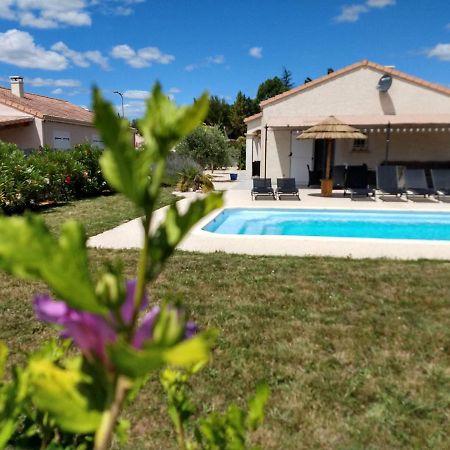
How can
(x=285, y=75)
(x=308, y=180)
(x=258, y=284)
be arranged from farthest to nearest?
(x=285, y=75)
(x=308, y=180)
(x=258, y=284)

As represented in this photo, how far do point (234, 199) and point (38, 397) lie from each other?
1827 cm

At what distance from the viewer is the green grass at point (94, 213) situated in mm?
12820

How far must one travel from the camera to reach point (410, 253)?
9359mm

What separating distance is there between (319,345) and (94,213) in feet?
38.6

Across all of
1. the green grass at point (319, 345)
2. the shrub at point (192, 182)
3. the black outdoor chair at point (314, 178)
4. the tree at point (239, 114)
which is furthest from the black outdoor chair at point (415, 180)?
the tree at point (239, 114)

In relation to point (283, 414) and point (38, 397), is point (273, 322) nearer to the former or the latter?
point (283, 414)

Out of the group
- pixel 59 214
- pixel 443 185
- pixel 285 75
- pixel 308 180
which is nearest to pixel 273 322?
pixel 59 214

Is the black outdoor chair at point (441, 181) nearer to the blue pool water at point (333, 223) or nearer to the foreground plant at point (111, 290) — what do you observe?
the blue pool water at point (333, 223)

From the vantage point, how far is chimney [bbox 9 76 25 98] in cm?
3347

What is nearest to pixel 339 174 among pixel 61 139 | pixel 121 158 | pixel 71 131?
pixel 61 139

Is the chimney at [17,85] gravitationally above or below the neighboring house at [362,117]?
above

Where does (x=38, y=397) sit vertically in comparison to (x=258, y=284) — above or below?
above

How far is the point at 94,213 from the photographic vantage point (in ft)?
50.0

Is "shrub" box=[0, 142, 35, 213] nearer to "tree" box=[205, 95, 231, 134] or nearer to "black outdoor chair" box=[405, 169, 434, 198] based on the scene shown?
"black outdoor chair" box=[405, 169, 434, 198]
